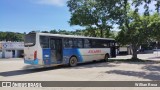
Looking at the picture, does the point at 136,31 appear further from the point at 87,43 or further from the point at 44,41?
the point at 44,41

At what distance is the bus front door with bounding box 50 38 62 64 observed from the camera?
18.6 metres

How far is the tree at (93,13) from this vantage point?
28.1 metres

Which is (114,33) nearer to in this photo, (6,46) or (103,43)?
(103,43)

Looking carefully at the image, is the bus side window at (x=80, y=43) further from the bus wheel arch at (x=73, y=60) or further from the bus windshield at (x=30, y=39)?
the bus windshield at (x=30, y=39)

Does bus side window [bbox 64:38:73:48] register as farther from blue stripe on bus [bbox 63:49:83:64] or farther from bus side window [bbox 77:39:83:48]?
bus side window [bbox 77:39:83:48]

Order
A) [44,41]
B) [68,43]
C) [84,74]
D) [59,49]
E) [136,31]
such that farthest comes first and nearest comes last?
1. [136,31]
2. [68,43]
3. [59,49]
4. [44,41]
5. [84,74]

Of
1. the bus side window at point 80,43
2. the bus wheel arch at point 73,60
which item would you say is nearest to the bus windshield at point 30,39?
the bus wheel arch at point 73,60

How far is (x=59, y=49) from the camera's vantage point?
19438 mm

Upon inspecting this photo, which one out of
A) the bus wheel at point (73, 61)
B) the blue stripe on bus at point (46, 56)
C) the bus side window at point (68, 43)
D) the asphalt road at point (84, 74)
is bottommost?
the asphalt road at point (84, 74)

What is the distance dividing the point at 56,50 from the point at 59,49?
420mm

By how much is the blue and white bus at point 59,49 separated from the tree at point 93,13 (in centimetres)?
487

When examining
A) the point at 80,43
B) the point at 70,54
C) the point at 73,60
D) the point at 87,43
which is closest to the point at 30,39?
the point at 70,54

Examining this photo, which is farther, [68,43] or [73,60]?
[73,60]

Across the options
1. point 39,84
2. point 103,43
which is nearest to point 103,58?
point 103,43
